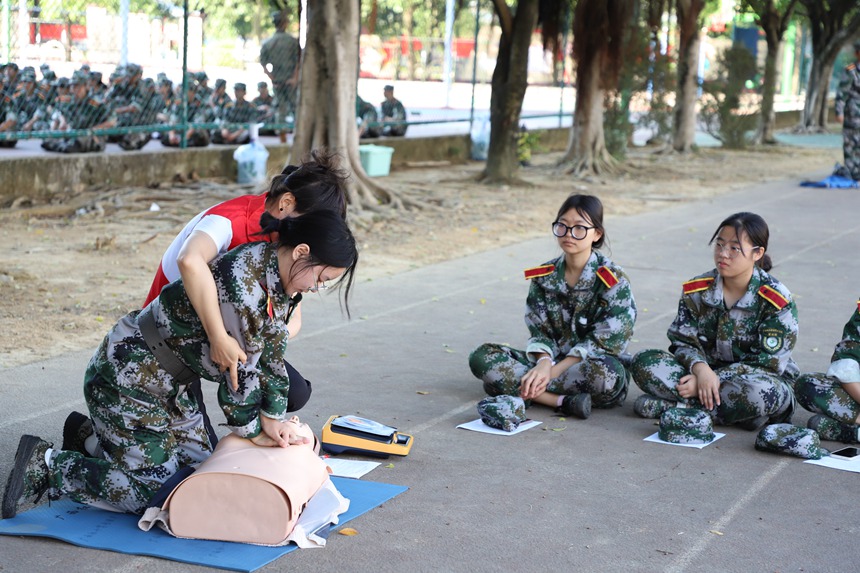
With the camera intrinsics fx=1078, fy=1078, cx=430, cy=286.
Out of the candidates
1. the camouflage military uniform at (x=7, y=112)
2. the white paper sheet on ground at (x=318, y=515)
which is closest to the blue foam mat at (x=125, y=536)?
the white paper sheet on ground at (x=318, y=515)

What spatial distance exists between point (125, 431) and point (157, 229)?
6023 mm

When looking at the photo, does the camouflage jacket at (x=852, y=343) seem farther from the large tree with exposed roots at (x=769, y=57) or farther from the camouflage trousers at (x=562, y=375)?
the large tree with exposed roots at (x=769, y=57)

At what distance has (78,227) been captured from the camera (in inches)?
350

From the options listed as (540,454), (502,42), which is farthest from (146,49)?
(540,454)

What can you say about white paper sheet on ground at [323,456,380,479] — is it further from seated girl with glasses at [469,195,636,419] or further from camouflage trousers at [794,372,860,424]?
camouflage trousers at [794,372,860,424]

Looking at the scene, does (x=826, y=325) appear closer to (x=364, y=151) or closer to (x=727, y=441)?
(x=727, y=441)

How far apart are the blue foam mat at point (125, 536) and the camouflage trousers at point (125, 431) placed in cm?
6

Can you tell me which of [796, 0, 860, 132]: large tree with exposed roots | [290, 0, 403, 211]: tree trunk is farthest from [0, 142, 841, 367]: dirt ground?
[796, 0, 860, 132]: large tree with exposed roots

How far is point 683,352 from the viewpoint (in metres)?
4.55

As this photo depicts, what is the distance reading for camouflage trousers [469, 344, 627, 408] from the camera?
451 cm

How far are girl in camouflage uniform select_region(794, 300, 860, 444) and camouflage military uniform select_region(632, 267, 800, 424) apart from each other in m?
0.13

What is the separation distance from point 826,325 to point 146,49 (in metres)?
9.19

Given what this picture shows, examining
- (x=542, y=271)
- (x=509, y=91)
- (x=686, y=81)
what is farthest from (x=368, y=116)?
(x=542, y=271)

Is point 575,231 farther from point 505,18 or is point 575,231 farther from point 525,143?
point 525,143
